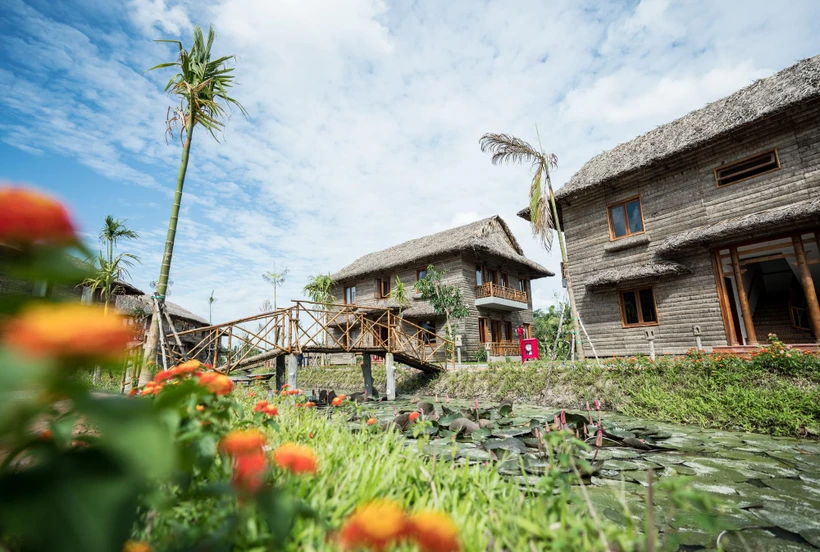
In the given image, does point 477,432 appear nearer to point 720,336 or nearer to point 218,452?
point 218,452

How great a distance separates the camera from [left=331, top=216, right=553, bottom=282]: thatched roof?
743 inches

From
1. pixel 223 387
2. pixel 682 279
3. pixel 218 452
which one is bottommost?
pixel 218 452

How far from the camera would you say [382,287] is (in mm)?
22094

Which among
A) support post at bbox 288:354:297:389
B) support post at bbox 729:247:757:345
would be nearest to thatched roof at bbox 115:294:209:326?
support post at bbox 288:354:297:389

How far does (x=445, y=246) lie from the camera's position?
1900 centimetres

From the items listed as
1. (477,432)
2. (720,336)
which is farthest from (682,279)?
(477,432)

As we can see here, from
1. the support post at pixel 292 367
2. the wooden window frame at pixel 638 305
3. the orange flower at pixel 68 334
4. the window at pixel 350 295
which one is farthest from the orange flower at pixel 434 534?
the window at pixel 350 295

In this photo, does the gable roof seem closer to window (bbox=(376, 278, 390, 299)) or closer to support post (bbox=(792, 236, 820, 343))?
support post (bbox=(792, 236, 820, 343))

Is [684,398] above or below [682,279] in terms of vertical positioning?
below

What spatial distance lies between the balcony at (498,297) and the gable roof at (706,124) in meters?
7.12

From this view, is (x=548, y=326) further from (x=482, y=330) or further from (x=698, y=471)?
(x=698, y=471)

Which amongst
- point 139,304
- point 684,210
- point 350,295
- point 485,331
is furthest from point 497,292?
point 139,304

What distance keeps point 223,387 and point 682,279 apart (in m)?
11.8

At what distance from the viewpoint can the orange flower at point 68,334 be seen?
56cm
